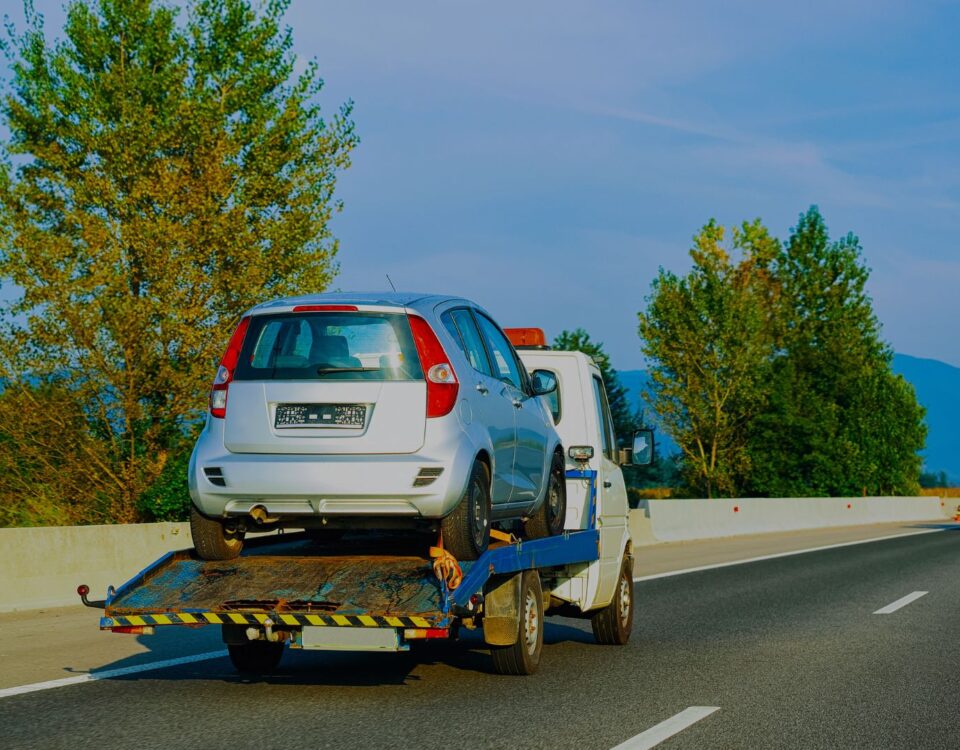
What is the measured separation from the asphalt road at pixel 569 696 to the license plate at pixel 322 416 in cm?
158

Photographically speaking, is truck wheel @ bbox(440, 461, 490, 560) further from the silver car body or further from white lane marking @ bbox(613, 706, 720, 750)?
white lane marking @ bbox(613, 706, 720, 750)

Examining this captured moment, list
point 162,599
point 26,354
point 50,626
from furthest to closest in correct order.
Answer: point 26,354, point 50,626, point 162,599

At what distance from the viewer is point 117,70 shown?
2903 cm

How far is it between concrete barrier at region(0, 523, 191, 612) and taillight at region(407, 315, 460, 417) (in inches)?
243

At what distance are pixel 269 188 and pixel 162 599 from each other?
2193 centimetres

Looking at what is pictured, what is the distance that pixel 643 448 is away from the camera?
1103 centimetres

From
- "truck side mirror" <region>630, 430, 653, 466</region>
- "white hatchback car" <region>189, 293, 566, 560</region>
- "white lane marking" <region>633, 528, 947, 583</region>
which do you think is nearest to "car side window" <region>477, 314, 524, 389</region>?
"white hatchback car" <region>189, 293, 566, 560</region>

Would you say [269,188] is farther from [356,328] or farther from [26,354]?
[356,328]

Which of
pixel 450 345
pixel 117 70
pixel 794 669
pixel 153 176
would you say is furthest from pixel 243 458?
pixel 117 70

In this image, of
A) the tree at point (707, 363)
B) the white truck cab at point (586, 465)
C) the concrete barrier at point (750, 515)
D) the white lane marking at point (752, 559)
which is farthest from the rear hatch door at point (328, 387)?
the tree at point (707, 363)

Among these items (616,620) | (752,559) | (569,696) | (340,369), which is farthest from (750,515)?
(340,369)

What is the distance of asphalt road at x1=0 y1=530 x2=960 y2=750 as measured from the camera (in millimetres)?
6438

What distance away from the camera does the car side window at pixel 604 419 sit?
10.7 meters

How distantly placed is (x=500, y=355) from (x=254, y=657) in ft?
8.68
